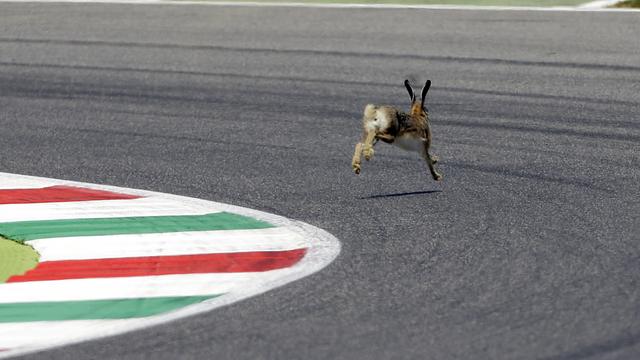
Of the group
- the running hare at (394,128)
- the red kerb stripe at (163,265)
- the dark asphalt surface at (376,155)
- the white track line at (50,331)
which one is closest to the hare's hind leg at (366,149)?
the running hare at (394,128)

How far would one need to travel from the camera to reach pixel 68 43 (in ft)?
58.2

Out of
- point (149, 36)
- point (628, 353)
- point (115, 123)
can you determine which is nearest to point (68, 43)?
point (149, 36)

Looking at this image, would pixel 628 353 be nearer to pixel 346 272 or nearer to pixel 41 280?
pixel 346 272

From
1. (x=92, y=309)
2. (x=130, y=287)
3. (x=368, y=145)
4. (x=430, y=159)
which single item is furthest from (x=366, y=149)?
(x=92, y=309)

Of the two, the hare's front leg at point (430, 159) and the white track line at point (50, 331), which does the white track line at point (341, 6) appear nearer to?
the hare's front leg at point (430, 159)

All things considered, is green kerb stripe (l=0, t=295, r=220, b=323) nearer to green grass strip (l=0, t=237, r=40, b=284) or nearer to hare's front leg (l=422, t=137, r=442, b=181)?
green grass strip (l=0, t=237, r=40, b=284)

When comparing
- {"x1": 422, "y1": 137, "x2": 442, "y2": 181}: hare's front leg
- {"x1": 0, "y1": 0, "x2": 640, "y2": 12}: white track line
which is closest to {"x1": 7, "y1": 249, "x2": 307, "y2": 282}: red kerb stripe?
{"x1": 422, "y1": 137, "x2": 442, "y2": 181}: hare's front leg

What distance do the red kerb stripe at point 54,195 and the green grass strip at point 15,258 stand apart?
3.65 feet

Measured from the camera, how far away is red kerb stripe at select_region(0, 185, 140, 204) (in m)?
9.75

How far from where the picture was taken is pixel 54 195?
390 inches

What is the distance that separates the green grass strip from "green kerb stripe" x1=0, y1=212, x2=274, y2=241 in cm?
16

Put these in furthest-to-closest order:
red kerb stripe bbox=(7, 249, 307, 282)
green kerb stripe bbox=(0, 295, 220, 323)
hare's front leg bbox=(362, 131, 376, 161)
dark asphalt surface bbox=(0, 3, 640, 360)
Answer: hare's front leg bbox=(362, 131, 376, 161) < red kerb stripe bbox=(7, 249, 307, 282) < green kerb stripe bbox=(0, 295, 220, 323) < dark asphalt surface bbox=(0, 3, 640, 360)

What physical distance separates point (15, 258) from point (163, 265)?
95 cm

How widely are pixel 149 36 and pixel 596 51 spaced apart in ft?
18.8
